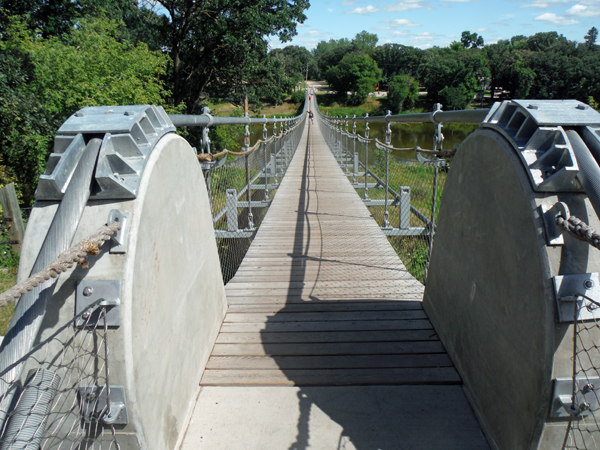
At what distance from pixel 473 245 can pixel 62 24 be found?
1974 centimetres

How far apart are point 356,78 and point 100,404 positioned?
83268 millimetres

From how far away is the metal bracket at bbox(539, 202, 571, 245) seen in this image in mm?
1193

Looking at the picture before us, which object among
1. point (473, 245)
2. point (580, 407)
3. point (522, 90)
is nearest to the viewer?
point (580, 407)

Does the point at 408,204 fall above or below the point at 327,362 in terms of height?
above

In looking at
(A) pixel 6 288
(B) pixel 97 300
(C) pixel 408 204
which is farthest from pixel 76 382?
(A) pixel 6 288

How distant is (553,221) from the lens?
1216mm

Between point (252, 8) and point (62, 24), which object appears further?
point (62, 24)

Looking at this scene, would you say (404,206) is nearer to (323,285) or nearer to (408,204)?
(408,204)

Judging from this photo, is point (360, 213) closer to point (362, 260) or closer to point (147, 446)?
point (362, 260)

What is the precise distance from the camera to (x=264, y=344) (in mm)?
2355

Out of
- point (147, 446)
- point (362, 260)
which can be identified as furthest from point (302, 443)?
point (362, 260)

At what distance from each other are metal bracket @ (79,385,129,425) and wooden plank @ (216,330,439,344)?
1195 millimetres

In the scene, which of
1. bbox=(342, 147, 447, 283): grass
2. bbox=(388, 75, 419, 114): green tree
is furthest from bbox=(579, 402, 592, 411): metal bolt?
bbox=(388, 75, 419, 114): green tree

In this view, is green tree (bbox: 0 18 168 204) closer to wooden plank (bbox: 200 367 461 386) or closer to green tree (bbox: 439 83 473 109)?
wooden plank (bbox: 200 367 461 386)
